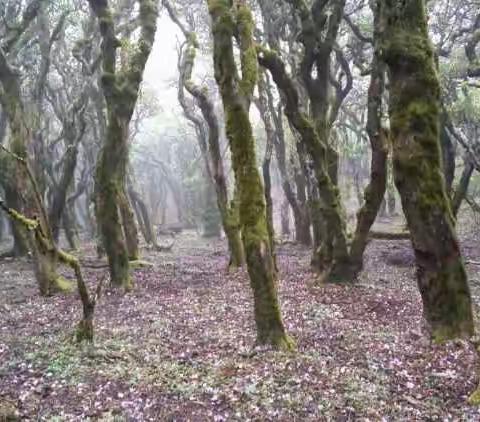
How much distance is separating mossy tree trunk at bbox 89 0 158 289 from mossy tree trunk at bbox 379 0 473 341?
25.4ft

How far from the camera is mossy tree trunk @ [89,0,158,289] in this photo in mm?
14266

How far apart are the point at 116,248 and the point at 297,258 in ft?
28.5

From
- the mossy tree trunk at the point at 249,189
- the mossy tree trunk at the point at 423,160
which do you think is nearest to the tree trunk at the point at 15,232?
the mossy tree trunk at the point at 249,189

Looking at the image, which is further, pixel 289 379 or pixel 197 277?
pixel 197 277

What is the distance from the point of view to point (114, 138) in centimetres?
1427

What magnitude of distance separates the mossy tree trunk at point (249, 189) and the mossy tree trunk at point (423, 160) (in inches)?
79.8

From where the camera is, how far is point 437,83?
8.35 metres

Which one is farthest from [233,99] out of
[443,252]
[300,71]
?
[300,71]

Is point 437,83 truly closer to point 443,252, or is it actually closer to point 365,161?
point 443,252

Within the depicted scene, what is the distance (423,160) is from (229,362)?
12.8ft

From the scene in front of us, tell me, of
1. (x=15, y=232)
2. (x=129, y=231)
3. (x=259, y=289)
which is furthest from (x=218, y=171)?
(x=259, y=289)

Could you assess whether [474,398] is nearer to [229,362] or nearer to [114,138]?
[229,362]

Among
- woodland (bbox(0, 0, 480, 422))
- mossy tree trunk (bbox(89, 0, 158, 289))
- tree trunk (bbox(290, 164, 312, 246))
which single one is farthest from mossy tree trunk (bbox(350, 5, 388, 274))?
tree trunk (bbox(290, 164, 312, 246))

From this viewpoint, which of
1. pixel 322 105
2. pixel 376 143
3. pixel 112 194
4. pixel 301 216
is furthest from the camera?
pixel 301 216
